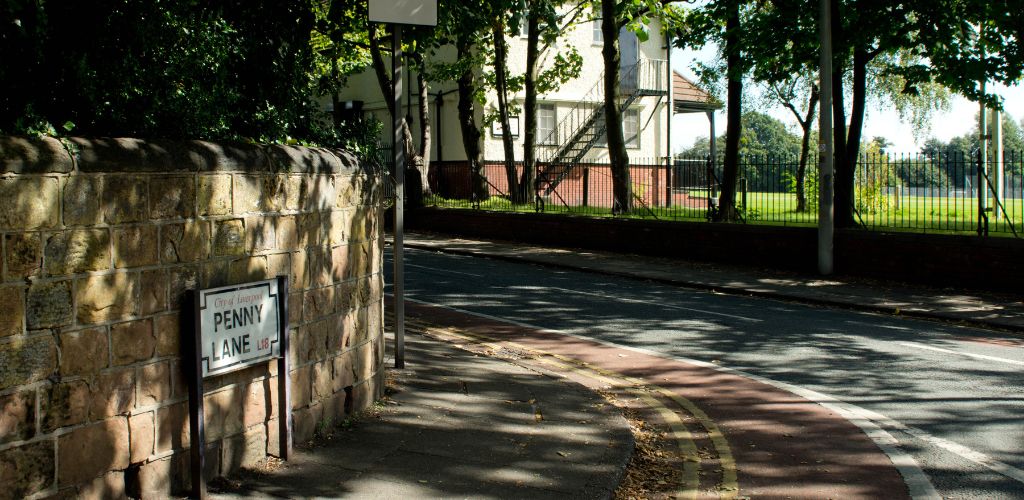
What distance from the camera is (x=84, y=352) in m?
4.75

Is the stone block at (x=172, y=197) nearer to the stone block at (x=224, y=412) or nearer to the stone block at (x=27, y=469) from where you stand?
the stone block at (x=224, y=412)

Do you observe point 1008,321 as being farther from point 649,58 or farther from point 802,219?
point 649,58

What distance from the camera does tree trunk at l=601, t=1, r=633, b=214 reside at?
25.9m

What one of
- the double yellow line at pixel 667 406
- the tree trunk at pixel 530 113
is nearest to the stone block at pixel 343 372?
the double yellow line at pixel 667 406

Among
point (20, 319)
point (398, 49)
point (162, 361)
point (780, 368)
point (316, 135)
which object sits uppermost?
point (398, 49)

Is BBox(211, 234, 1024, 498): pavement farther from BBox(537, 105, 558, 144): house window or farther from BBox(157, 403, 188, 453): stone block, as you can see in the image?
BBox(537, 105, 558, 144): house window

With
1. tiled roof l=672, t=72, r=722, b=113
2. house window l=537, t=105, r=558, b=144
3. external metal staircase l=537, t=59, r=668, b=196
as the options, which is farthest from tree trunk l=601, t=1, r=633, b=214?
tiled roof l=672, t=72, r=722, b=113

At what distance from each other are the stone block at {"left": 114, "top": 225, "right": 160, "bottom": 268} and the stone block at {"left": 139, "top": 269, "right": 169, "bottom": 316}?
7 centimetres

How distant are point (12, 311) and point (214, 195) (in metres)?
1.47

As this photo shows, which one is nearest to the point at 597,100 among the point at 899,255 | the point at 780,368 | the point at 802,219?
the point at 802,219

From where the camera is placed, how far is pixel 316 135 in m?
8.09

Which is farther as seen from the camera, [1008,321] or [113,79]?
[1008,321]

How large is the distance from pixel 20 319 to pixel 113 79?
215 cm

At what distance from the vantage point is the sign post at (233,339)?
534 centimetres
